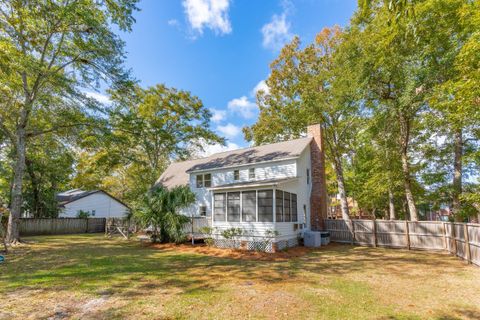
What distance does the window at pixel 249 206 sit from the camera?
49.5ft

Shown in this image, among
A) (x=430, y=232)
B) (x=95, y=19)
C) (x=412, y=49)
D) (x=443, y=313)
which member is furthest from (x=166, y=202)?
(x=412, y=49)

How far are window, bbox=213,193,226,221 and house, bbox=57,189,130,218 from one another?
17.5 meters

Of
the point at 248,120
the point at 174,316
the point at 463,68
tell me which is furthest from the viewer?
the point at 248,120

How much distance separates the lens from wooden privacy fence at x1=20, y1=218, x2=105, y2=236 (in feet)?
75.0

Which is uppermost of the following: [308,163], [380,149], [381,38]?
[381,38]

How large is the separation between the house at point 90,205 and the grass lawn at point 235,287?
70.6 feet

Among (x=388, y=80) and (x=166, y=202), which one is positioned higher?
(x=388, y=80)

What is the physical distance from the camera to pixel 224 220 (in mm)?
16172

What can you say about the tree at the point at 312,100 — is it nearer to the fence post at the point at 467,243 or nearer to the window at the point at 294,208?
the window at the point at 294,208

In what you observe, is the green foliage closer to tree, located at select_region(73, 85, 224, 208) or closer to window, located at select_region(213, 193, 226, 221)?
window, located at select_region(213, 193, 226, 221)

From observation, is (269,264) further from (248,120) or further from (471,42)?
(248,120)

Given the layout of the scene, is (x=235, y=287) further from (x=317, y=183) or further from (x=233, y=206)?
(x=317, y=183)

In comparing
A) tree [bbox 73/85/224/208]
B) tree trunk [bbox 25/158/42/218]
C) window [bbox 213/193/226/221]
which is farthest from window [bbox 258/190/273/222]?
tree trunk [bbox 25/158/42/218]

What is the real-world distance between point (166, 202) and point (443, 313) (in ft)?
46.7
